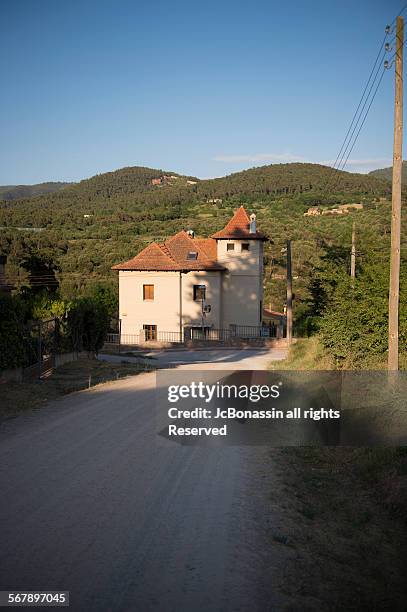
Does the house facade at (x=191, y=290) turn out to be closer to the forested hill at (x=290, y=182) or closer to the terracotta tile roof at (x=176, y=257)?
the terracotta tile roof at (x=176, y=257)

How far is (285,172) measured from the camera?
4513 inches

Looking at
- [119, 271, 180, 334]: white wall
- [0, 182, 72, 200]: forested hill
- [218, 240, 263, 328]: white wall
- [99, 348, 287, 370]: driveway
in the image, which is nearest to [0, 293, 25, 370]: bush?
[99, 348, 287, 370]: driveway

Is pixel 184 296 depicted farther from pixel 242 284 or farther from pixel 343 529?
pixel 343 529

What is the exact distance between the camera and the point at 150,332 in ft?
Result: 160

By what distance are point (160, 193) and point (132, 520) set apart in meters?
113

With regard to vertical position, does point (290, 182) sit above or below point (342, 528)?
above

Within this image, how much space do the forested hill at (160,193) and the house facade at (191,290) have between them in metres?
40.5

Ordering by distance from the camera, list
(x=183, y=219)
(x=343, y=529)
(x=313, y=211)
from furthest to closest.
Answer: (x=183, y=219) → (x=313, y=211) → (x=343, y=529)

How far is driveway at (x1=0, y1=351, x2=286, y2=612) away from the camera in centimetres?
561

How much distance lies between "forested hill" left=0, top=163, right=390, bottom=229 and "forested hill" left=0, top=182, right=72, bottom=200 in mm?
10867

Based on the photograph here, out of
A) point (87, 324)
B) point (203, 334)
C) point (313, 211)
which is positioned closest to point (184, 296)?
point (203, 334)

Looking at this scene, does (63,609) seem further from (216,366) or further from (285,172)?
(285,172)

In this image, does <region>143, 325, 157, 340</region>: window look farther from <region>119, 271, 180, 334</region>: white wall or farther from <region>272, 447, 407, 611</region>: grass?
<region>272, 447, 407, 611</region>: grass

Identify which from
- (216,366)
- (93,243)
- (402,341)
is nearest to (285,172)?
(93,243)
